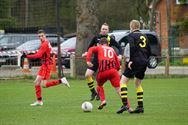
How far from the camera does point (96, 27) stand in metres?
Answer: 29.0

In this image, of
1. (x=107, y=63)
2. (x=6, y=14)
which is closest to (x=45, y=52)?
(x=107, y=63)

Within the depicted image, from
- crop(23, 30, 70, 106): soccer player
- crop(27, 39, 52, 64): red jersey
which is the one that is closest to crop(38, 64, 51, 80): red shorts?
crop(23, 30, 70, 106): soccer player

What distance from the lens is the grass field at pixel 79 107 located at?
13031mm

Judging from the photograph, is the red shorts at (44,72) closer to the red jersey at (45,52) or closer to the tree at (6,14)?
the red jersey at (45,52)

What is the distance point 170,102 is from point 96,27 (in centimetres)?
1221

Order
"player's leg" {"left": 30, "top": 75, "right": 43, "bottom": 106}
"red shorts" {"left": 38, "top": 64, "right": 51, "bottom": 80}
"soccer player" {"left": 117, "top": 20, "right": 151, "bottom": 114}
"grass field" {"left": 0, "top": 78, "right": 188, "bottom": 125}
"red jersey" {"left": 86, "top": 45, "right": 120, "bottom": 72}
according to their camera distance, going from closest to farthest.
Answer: "grass field" {"left": 0, "top": 78, "right": 188, "bottom": 125} → "soccer player" {"left": 117, "top": 20, "right": 151, "bottom": 114} → "red jersey" {"left": 86, "top": 45, "right": 120, "bottom": 72} → "player's leg" {"left": 30, "top": 75, "right": 43, "bottom": 106} → "red shorts" {"left": 38, "top": 64, "right": 51, "bottom": 80}

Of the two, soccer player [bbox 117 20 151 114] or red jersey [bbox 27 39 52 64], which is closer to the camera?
soccer player [bbox 117 20 151 114]

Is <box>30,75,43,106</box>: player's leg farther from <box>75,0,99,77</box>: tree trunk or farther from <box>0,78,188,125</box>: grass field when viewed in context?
<box>75,0,99,77</box>: tree trunk

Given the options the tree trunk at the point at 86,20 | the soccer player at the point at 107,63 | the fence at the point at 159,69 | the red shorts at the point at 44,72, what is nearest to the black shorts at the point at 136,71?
the soccer player at the point at 107,63

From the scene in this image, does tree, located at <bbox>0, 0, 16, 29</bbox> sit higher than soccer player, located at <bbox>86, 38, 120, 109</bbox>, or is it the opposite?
tree, located at <bbox>0, 0, 16, 29</bbox>

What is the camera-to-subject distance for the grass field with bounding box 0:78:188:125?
13031 millimetres

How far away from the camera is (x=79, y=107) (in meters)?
16.2

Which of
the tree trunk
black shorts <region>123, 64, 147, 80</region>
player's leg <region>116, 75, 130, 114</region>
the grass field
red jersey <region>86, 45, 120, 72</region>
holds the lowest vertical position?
the grass field

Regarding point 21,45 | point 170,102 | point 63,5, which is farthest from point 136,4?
point 170,102
